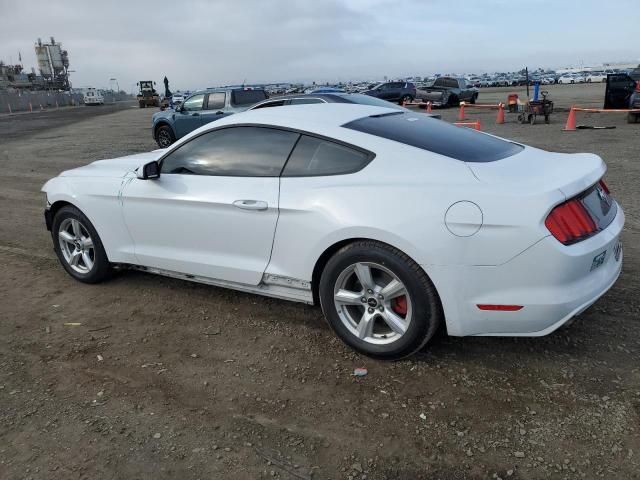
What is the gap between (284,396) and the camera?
3.01m

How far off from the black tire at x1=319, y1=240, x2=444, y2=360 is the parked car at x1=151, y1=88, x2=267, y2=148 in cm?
1082

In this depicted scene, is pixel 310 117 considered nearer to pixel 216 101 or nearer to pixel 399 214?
pixel 399 214

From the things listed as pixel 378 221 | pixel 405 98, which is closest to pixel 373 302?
pixel 378 221

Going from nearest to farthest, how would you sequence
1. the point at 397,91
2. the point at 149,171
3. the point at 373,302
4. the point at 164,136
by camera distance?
the point at 373,302 → the point at 149,171 → the point at 164,136 → the point at 397,91

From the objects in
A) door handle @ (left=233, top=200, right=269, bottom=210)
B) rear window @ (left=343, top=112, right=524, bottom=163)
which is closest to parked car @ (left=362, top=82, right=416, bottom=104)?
rear window @ (left=343, top=112, right=524, bottom=163)

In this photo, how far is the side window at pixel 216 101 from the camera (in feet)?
44.8

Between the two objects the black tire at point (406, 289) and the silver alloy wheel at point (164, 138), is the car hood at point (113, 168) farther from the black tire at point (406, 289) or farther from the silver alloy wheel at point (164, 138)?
the silver alloy wheel at point (164, 138)

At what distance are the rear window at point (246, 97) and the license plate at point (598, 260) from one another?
38.8ft

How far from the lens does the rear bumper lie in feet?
8.95

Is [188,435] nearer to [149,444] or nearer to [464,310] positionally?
[149,444]

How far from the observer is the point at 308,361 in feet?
11.0

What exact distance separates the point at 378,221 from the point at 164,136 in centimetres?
1310

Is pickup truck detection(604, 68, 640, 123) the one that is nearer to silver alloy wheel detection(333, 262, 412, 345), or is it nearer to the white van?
silver alloy wheel detection(333, 262, 412, 345)

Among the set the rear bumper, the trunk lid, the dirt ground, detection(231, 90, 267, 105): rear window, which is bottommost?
the dirt ground
